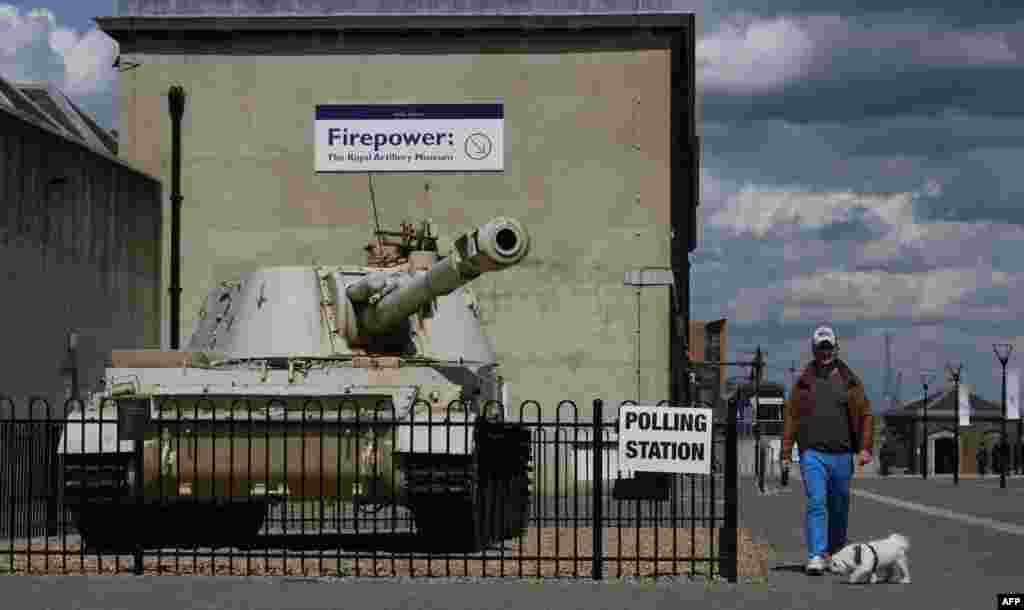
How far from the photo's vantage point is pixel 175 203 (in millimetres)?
31969

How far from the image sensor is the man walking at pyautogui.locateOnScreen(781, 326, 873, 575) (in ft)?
49.1

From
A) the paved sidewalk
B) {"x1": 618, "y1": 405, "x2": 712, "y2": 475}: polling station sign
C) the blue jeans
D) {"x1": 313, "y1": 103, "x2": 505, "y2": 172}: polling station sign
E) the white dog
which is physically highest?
{"x1": 313, "y1": 103, "x2": 505, "y2": 172}: polling station sign

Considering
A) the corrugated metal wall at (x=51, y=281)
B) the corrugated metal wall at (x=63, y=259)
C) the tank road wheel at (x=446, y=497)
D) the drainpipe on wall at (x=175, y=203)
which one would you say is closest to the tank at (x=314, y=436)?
the tank road wheel at (x=446, y=497)

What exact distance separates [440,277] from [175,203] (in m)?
14.5

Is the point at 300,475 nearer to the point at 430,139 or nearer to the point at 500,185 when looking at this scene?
the point at 500,185

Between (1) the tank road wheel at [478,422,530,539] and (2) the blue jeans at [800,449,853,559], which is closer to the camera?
(2) the blue jeans at [800,449,853,559]

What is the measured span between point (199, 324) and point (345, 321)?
2406 millimetres

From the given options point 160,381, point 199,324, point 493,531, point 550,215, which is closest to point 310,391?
point 160,381

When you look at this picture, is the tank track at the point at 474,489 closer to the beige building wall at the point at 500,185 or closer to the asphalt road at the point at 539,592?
the asphalt road at the point at 539,592

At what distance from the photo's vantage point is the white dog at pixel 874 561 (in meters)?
14.3

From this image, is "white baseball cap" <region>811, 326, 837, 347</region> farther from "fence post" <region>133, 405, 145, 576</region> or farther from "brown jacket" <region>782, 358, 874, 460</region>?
"fence post" <region>133, 405, 145, 576</region>

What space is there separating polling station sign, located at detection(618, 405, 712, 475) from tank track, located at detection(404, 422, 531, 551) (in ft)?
6.17

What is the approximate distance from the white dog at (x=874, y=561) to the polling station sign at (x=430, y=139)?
1819 centimetres

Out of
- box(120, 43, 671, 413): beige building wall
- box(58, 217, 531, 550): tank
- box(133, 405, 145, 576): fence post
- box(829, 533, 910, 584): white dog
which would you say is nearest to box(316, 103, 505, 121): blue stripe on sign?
box(120, 43, 671, 413): beige building wall
